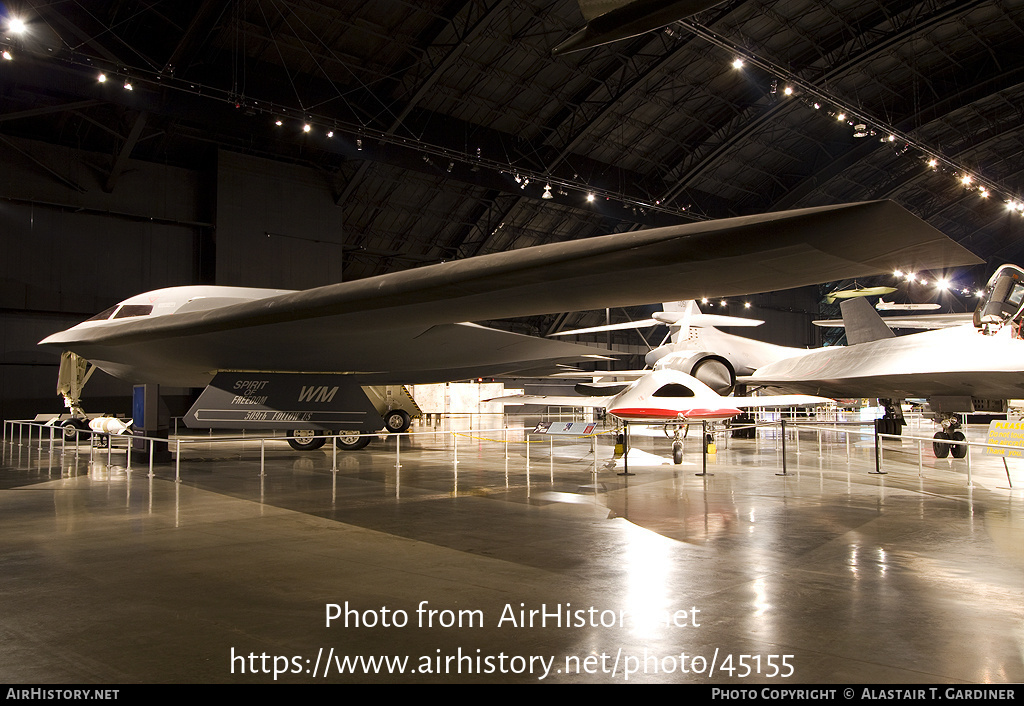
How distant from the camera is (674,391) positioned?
11414mm

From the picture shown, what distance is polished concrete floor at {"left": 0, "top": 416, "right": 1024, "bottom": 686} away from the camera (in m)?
3.09

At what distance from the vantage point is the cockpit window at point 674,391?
1132 cm

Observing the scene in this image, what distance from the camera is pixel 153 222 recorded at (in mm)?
24453

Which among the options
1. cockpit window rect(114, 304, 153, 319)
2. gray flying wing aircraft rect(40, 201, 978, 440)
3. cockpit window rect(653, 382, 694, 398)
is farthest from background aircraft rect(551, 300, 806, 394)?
cockpit window rect(114, 304, 153, 319)

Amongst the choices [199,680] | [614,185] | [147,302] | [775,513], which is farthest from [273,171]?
[199,680]

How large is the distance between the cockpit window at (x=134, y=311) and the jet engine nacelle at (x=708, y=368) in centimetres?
1194

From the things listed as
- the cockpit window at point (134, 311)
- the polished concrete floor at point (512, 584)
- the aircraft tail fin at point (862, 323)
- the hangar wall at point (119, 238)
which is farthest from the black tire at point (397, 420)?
the aircraft tail fin at point (862, 323)

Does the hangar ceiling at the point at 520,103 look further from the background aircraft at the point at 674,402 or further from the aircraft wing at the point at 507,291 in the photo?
the background aircraft at the point at 674,402

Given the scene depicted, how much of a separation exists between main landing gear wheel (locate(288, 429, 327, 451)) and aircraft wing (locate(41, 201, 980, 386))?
5450 mm

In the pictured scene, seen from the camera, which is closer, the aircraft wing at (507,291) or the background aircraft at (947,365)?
the aircraft wing at (507,291)

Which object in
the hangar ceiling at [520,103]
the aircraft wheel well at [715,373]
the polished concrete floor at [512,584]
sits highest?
the hangar ceiling at [520,103]

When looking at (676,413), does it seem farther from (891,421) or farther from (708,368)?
(891,421)

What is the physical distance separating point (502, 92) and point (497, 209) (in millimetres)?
7528

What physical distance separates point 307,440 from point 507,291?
12.0 m
